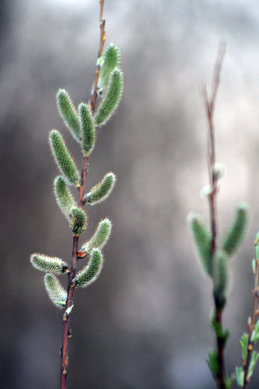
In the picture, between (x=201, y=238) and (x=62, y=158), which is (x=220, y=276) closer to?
(x=201, y=238)

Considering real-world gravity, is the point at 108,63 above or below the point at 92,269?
above

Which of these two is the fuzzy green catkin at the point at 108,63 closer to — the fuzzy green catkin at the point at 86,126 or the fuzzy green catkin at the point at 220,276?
the fuzzy green catkin at the point at 86,126

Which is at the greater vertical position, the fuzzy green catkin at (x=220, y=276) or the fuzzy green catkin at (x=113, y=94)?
the fuzzy green catkin at (x=113, y=94)

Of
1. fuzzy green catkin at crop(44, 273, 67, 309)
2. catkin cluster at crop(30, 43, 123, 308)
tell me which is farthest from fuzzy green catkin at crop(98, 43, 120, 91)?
fuzzy green catkin at crop(44, 273, 67, 309)

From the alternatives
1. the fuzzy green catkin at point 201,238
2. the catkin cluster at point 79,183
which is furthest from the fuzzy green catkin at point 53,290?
the fuzzy green catkin at point 201,238

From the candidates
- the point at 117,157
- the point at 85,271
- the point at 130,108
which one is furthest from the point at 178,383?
the point at 85,271

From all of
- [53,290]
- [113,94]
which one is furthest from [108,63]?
[53,290]
